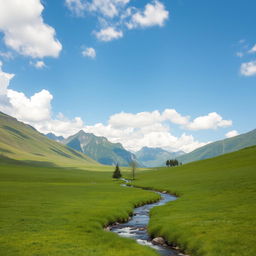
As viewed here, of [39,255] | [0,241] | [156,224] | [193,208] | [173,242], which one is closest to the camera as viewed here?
[39,255]

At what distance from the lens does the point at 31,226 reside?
97.8ft

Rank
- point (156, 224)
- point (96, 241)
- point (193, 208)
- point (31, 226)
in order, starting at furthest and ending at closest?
point (193, 208)
point (156, 224)
point (31, 226)
point (96, 241)

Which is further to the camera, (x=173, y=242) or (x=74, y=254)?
(x=173, y=242)

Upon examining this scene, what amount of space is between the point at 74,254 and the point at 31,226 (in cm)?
1144

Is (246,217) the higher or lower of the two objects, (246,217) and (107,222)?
the higher

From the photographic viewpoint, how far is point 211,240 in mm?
23859

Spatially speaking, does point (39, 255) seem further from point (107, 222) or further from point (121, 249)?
point (107, 222)

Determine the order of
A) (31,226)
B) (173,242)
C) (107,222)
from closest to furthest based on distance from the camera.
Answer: (173,242) → (31,226) → (107,222)

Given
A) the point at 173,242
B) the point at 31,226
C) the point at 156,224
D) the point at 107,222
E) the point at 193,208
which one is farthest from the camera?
the point at 193,208

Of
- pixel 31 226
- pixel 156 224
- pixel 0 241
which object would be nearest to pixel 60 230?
pixel 31 226

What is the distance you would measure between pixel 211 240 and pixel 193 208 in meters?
18.9

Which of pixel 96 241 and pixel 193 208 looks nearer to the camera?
pixel 96 241

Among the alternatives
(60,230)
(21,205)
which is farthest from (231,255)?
(21,205)

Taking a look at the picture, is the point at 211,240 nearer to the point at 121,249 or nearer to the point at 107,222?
the point at 121,249
